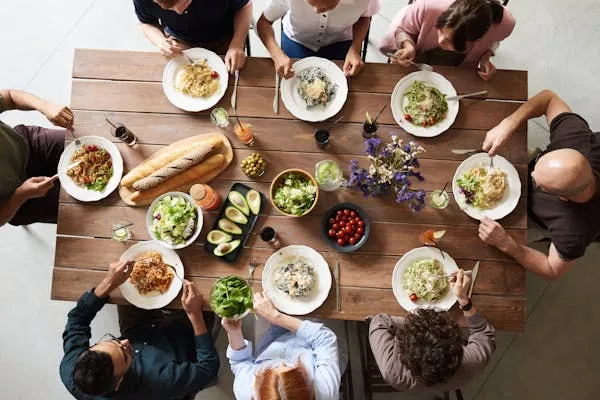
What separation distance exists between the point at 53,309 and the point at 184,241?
64.1 inches

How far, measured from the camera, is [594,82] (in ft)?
11.5

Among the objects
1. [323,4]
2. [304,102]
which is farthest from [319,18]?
[304,102]

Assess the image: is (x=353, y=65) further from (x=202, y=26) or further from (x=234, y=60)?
(x=202, y=26)

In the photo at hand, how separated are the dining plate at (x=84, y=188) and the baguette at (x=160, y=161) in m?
0.06

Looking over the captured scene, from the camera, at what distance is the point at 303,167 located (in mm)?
2330

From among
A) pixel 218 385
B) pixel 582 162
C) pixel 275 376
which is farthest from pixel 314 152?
pixel 218 385

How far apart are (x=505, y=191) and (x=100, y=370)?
2046 mm

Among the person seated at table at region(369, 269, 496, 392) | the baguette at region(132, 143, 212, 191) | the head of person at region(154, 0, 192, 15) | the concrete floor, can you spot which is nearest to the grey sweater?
the person seated at table at region(369, 269, 496, 392)

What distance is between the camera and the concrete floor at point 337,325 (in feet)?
10.2

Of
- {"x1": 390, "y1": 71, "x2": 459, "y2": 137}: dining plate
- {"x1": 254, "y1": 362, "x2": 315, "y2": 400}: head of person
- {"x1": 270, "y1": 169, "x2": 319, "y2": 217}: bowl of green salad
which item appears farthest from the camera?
{"x1": 390, "y1": 71, "x2": 459, "y2": 137}: dining plate

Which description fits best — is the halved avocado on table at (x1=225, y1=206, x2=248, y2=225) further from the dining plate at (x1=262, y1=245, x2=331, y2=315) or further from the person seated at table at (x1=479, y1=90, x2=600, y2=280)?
the person seated at table at (x1=479, y1=90, x2=600, y2=280)

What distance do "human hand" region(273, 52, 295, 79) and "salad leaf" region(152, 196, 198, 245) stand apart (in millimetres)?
811

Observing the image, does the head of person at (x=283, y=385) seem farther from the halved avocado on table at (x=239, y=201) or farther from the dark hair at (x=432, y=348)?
the halved avocado on table at (x=239, y=201)

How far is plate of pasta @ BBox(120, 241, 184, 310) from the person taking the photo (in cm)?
224
